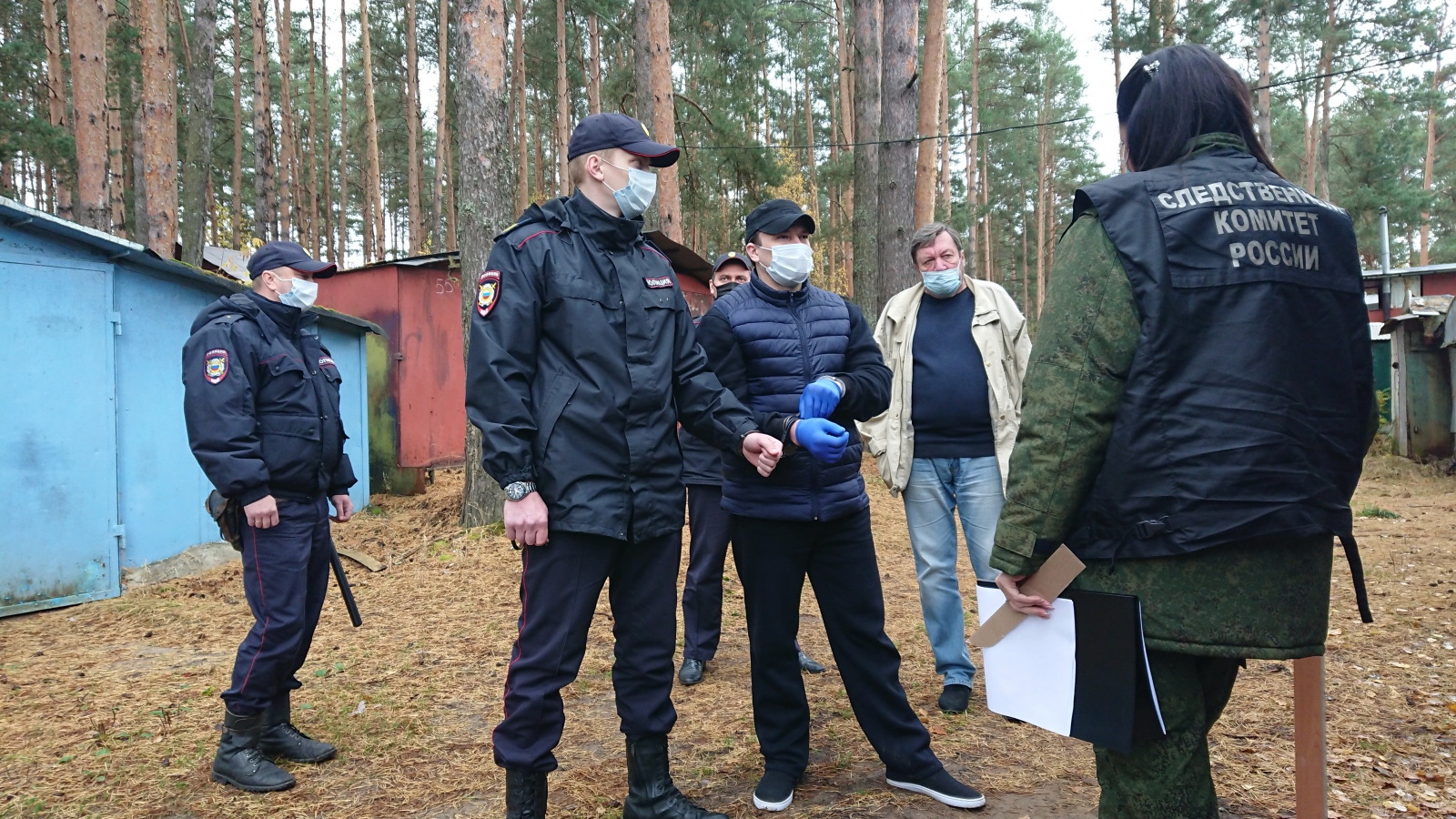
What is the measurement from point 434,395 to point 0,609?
5891 mm

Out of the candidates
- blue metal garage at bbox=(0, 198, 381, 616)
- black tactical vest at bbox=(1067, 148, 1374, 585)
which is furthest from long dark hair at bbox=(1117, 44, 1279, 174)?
blue metal garage at bbox=(0, 198, 381, 616)

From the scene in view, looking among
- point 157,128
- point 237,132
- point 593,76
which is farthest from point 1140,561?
point 237,132

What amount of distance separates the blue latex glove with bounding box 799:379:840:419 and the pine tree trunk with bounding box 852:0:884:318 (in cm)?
862

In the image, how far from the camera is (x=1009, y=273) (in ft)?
145

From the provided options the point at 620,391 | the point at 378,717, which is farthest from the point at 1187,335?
the point at 378,717

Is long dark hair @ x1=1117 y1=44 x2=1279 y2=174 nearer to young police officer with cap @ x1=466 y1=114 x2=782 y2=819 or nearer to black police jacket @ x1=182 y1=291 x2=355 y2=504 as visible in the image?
young police officer with cap @ x1=466 y1=114 x2=782 y2=819

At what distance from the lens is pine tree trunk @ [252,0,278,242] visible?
1747cm

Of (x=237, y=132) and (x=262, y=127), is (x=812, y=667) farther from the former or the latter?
(x=237, y=132)

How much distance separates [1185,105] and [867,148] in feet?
32.9

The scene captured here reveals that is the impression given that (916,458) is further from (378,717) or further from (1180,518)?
(378,717)

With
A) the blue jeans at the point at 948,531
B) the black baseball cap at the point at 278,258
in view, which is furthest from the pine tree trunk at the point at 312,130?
the blue jeans at the point at 948,531

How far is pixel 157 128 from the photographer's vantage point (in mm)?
11688

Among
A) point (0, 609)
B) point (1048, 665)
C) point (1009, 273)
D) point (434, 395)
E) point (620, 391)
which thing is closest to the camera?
point (1048, 665)

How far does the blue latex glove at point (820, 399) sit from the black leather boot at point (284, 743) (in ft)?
8.20
